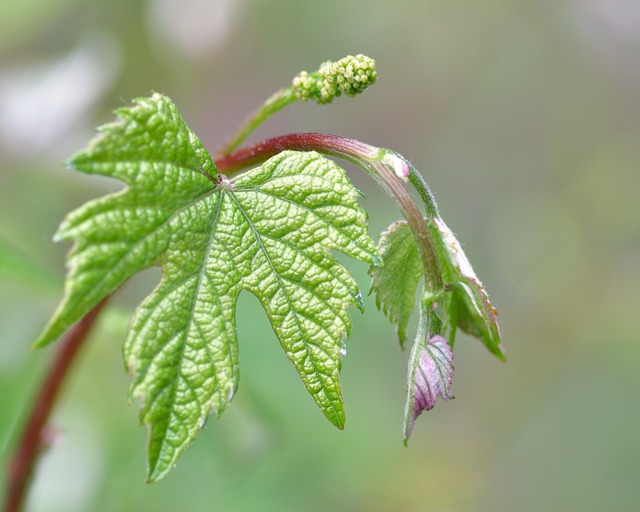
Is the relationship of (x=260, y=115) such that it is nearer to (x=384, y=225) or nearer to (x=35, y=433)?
(x=35, y=433)

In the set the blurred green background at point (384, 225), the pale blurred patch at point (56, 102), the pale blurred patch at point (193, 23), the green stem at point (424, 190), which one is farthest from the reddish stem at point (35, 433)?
the pale blurred patch at point (193, 23)

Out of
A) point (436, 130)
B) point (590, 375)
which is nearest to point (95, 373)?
point (590, 375)

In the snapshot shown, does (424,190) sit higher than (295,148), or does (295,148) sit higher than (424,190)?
(295,148)

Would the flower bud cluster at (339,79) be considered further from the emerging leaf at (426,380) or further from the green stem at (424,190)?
the emerging leaf at (426,380)

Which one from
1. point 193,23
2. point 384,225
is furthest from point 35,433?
point 193,23

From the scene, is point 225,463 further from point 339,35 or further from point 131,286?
point 339,35

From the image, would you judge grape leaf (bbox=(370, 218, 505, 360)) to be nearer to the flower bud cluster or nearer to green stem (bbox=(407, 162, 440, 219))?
green stem (bbox=(407, 162, 440, 219))

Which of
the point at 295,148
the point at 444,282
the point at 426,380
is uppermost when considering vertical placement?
the point at 295,148
